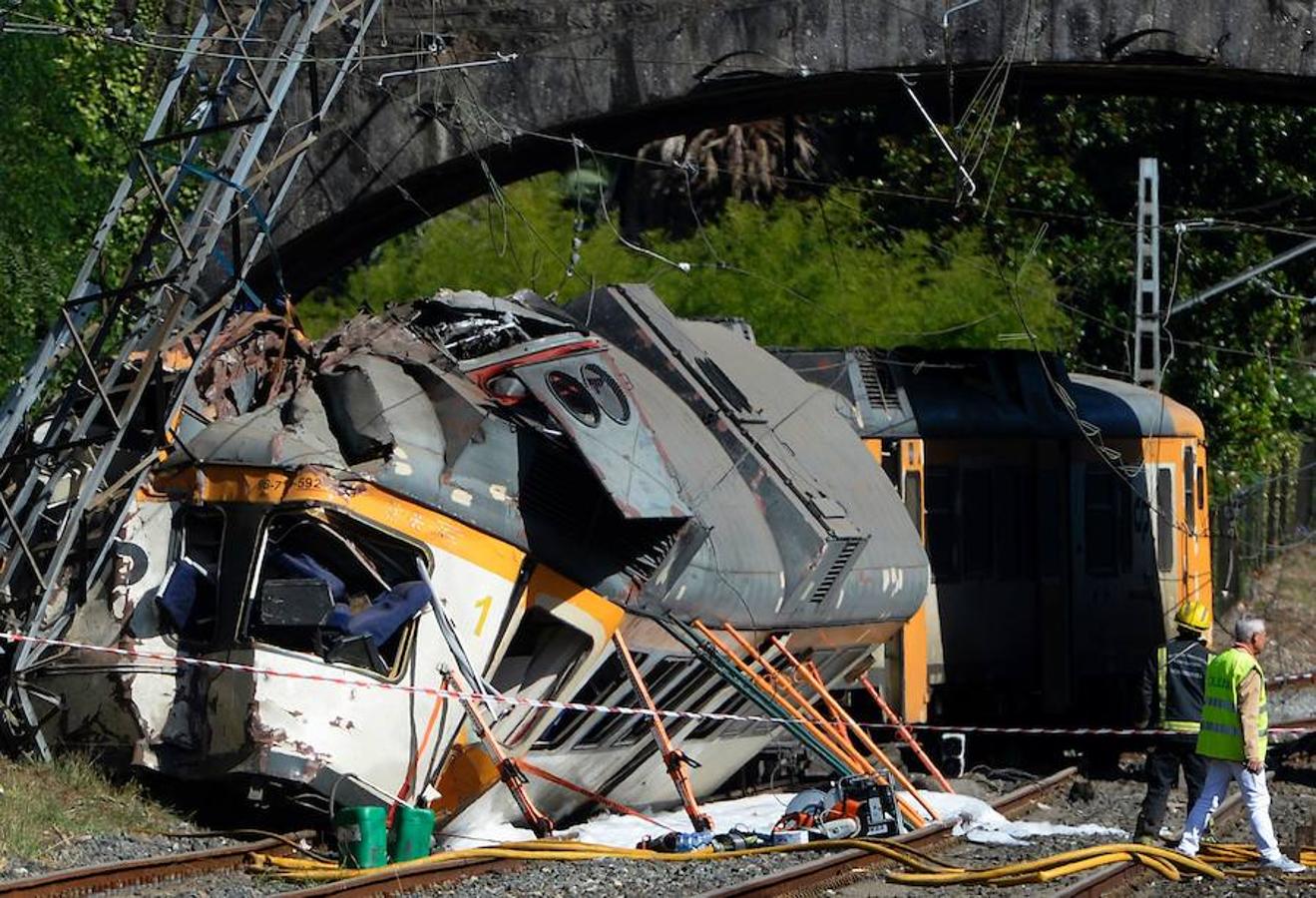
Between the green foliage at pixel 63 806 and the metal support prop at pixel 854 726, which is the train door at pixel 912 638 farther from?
the green foliage at pixel 63 806

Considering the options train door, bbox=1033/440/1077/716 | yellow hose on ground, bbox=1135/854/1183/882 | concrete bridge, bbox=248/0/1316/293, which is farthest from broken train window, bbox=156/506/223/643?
train door, bbox=1033/440/1077/716

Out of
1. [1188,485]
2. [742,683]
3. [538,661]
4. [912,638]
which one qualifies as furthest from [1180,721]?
[1188,485]

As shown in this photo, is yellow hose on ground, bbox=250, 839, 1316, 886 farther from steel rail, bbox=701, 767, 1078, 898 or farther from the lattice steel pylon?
the lattice steel pylon

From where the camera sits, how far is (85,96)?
2056cm

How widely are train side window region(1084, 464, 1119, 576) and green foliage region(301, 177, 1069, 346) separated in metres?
9.86

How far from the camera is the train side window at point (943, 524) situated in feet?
72.3

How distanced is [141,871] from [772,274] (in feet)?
76.9

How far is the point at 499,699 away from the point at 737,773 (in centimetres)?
605

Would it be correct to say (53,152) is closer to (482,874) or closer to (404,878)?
(482,874)

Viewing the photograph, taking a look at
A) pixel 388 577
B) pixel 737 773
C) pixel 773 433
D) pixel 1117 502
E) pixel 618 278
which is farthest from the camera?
pixel 618 278

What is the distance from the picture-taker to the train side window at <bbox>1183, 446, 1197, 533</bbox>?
81.9ft

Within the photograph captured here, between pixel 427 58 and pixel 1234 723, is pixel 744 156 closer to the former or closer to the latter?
pixel 427 58

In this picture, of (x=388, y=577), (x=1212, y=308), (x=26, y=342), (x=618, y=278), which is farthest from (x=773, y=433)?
(x=1212, y=308)

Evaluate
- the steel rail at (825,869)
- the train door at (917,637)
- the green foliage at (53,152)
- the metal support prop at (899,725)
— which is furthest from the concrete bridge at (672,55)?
the steel rail at (825,869)
